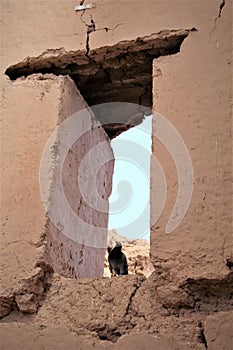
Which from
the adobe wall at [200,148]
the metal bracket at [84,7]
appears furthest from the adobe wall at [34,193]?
the adobe wall at [200,148]

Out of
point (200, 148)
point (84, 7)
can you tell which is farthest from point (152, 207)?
point (84, 7)

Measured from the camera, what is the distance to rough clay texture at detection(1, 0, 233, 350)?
2.27 metres

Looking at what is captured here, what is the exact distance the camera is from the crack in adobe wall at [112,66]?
2.79m

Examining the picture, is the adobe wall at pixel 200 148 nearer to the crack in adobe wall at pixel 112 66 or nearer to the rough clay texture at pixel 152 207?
the rough clay texture at pixel 152 207

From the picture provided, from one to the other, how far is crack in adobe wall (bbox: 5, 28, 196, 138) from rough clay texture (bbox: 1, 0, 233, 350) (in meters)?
0.04

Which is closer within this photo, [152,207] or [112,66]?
[152,207]

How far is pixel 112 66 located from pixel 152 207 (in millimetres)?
854

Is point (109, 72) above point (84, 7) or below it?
below

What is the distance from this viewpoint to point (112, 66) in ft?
9.62

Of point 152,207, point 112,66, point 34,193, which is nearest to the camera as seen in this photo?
point 152,207

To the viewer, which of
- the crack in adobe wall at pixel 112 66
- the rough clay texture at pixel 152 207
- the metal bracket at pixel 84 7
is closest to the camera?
the rough clay texture at pixel 152 207

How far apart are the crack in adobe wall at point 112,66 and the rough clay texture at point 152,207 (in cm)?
4

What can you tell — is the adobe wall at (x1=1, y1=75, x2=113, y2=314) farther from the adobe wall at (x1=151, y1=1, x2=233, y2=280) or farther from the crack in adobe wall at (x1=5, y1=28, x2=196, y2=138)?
the adobe wall at (x1=151, y1=1, x2=233, y2=280)

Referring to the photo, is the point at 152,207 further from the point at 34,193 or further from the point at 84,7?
the point at 84,7
